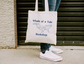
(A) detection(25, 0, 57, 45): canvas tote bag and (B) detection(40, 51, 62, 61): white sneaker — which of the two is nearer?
(A) detection(25, 0, 57, 45): canvas tote bag

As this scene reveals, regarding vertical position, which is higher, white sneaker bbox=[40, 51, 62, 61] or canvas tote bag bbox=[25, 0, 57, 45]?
canvas tote bag bbox=[25, 0, 57, 45]

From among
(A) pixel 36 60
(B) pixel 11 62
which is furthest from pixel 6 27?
(A) pixel 36 60

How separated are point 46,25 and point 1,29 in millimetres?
1464

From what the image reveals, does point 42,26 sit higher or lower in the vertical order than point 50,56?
higher

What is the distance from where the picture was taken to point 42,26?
4.80 feet

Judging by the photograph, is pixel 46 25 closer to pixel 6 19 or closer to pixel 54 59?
pixel 54 59

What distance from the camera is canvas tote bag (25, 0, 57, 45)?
144 cm

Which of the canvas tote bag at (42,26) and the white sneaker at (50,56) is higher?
the canvas tote bag at (42,26)

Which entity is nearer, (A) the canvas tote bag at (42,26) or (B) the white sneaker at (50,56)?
(A) the canvas tote bag at (42,26)

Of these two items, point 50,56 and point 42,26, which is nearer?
point 42,26

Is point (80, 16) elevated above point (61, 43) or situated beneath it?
elevated above

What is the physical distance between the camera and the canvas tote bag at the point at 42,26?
4.72ft

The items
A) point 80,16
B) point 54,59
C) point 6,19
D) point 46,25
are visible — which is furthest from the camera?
point 80,16

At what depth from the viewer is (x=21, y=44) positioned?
8.60 ft
